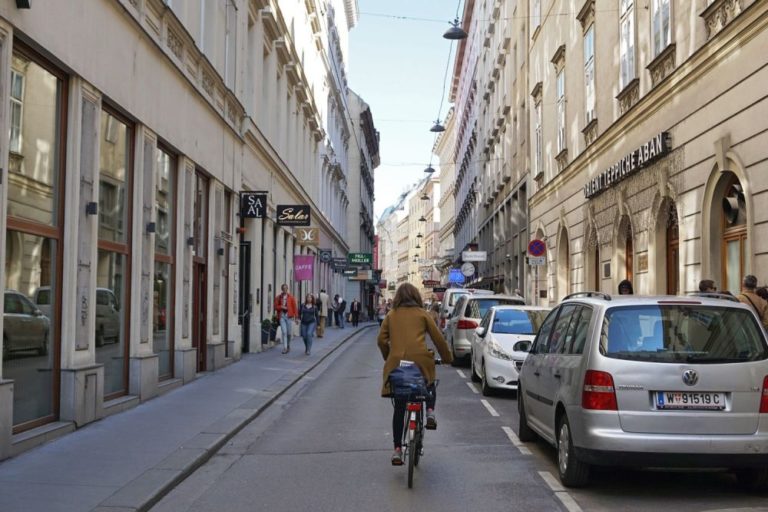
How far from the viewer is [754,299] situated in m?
10.9

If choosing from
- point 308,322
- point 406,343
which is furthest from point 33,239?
point 308,322

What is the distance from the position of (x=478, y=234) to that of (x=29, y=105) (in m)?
46.8

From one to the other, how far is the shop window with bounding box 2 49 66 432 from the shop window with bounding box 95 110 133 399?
4.39 ft

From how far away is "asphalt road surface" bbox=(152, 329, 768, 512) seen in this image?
6742mm

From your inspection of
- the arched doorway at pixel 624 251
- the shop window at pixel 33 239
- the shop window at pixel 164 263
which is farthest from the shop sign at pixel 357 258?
the shop window at pixel 33 239

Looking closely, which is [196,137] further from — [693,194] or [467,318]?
[693,194]

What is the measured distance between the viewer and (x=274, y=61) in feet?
81.9

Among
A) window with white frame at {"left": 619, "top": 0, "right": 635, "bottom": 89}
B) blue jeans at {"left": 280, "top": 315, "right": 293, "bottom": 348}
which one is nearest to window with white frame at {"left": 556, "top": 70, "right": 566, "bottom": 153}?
window with white frame at {"left": 619, "top": 0, "right": 635, "bottom": 89}

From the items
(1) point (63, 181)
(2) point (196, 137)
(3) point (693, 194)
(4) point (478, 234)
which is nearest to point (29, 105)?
(1) point (63, 181)

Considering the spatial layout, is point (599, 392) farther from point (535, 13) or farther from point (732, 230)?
point (535, 13)

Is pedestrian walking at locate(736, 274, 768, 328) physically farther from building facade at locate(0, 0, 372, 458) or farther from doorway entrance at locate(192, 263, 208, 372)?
doorway entrance at locate(192, 263, 208, 372)

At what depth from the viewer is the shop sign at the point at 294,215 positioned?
24.8 metres

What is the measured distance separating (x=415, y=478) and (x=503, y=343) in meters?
6.47

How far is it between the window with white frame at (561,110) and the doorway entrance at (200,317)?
13339 millimetres
